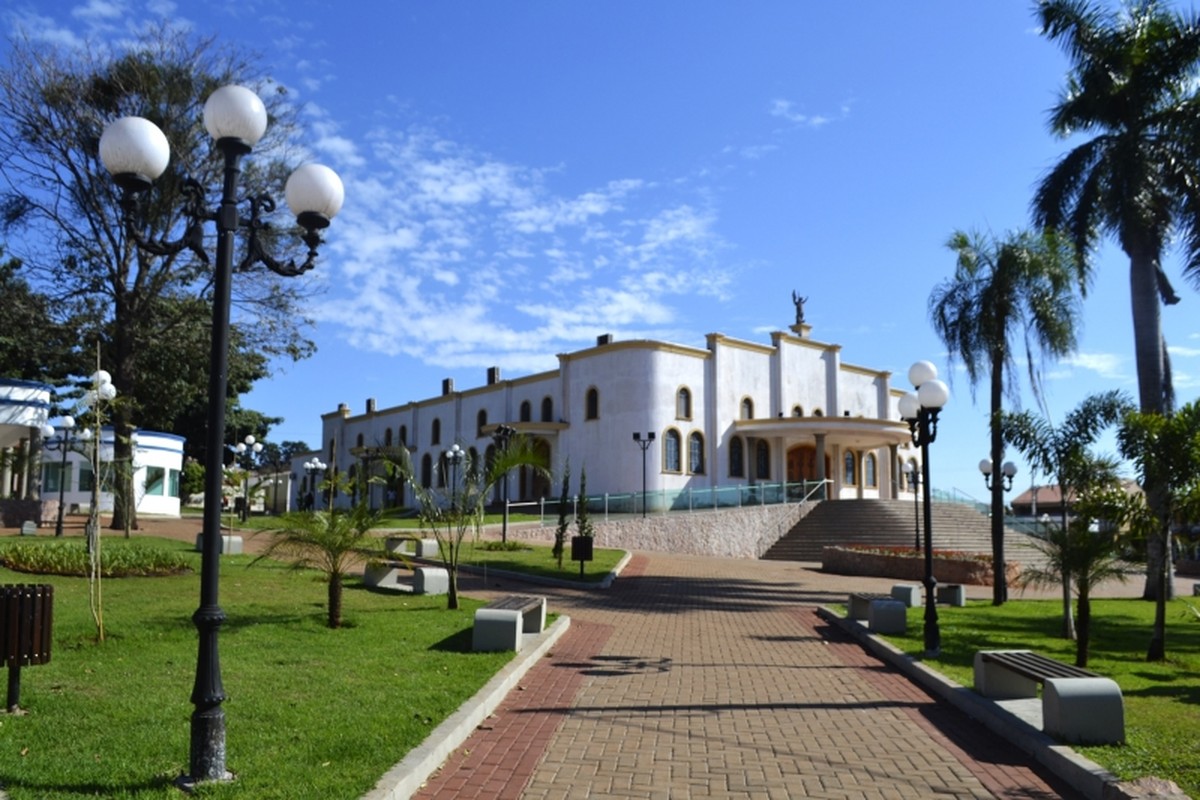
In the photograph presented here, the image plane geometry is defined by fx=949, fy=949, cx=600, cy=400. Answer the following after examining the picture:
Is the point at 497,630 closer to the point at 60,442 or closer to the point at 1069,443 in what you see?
the point at 1069,443

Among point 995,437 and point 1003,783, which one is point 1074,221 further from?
point 1003,783

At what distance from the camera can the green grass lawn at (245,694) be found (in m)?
5.09

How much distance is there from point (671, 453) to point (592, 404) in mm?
4214

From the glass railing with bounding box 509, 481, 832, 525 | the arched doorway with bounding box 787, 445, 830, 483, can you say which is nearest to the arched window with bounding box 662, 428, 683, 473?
the glass railing with bounding box 509, 481, 832, 525

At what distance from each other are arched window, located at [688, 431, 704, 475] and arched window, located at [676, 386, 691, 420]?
3.02 feet

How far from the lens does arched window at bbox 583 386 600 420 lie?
40719mm

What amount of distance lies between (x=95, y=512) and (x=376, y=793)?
21.3 ft

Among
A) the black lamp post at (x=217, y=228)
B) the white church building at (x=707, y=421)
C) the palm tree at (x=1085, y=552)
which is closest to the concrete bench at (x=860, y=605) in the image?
the palm tree at (x=1085, y=552)

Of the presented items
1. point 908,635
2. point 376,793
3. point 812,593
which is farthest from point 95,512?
point 812,593

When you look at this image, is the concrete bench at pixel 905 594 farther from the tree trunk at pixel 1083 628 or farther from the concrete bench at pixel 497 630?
the concrete bench at pixel 497 630

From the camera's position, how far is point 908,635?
12461mm

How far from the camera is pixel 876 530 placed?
Result: 3275cm

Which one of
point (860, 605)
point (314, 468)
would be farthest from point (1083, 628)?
point (314, 468)

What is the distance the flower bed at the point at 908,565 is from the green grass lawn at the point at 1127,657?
188 inches
